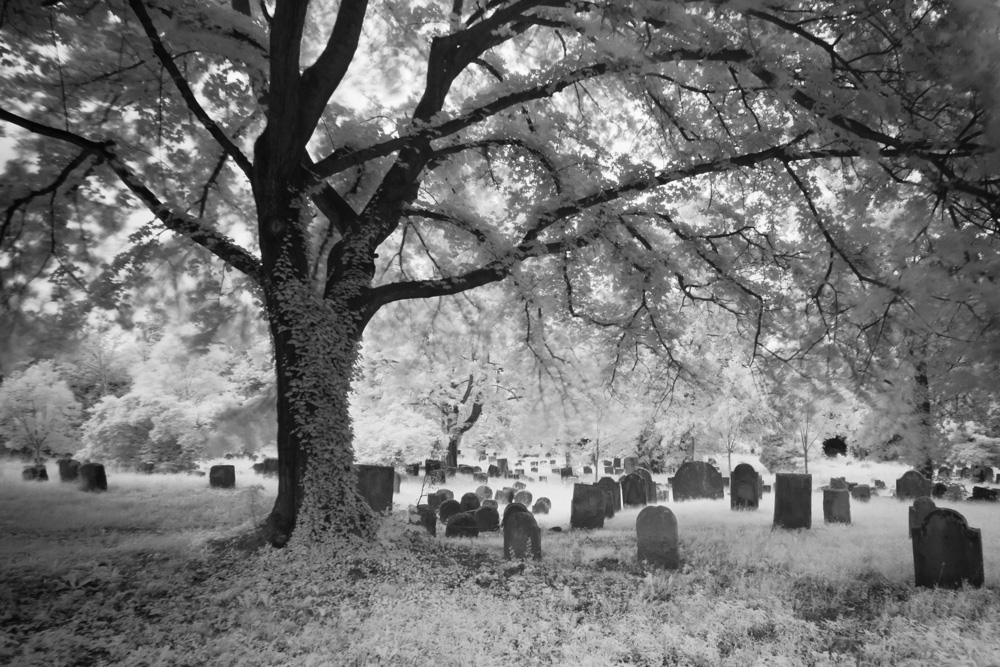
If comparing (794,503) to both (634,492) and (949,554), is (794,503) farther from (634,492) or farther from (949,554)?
(634,492)

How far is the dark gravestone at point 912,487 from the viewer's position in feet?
47.0

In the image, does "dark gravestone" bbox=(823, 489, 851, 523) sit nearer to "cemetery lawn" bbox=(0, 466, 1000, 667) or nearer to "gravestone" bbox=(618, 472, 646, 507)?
"cemetery lawn" bbox=(0, 466, 1000, 667)

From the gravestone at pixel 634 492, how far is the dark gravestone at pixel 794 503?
470 centimetres

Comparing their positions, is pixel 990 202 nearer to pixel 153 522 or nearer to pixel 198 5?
pixel 198 5

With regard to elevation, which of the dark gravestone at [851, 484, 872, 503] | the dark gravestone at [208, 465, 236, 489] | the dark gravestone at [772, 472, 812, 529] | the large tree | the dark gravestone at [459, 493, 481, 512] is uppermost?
the large tree

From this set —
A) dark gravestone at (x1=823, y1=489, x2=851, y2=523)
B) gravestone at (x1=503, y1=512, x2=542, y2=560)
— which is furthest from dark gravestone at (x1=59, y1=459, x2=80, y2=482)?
dark gravestone at (x1=823, y1=489, x2=851, y2=523)

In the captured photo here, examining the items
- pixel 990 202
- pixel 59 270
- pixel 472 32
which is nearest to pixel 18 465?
pixel 59 270

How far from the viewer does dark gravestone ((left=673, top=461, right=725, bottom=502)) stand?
1505 centimetres

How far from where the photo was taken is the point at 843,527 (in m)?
9.49

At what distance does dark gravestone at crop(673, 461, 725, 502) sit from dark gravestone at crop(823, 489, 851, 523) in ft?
15.6

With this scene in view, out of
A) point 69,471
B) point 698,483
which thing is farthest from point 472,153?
point 69,471

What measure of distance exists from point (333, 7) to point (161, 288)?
6433mm

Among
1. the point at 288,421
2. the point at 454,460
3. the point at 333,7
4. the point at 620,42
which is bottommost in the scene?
the point at 454,460

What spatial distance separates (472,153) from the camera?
9.37 metres
